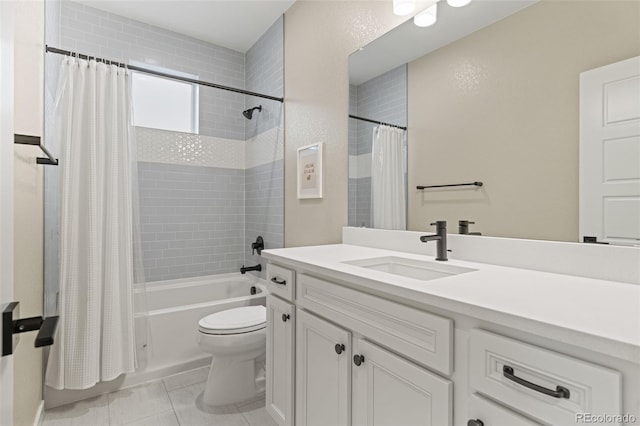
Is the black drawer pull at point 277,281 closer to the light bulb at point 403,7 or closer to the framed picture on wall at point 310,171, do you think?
the framed picture on wall at point 310,171

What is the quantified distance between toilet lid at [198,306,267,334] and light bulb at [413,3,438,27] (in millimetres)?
1851

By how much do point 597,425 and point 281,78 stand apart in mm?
2746

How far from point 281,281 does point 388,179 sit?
0.79m

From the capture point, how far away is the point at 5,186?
0.60 metres

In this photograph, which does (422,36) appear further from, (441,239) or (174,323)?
(174,323)

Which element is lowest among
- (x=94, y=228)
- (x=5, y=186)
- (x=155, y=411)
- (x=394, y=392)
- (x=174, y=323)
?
(x=155, y=411)

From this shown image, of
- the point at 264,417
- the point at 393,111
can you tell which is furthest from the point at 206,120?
the point at 264,417

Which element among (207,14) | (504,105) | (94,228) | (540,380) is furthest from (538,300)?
(207,14)

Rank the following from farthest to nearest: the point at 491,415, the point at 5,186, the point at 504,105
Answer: the point at 504,105
the point at 491,415
the point at 5,186

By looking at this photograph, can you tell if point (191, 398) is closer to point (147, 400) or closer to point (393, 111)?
point (147, 400)

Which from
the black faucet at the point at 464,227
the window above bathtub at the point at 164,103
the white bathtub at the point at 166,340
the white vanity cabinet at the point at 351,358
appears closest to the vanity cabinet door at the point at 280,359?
the white vanity cabinet at the point at 351,358

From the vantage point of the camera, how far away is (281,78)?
275 centimetres

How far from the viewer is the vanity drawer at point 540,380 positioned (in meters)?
0.60

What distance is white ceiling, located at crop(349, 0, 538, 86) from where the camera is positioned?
1355 millimetres
